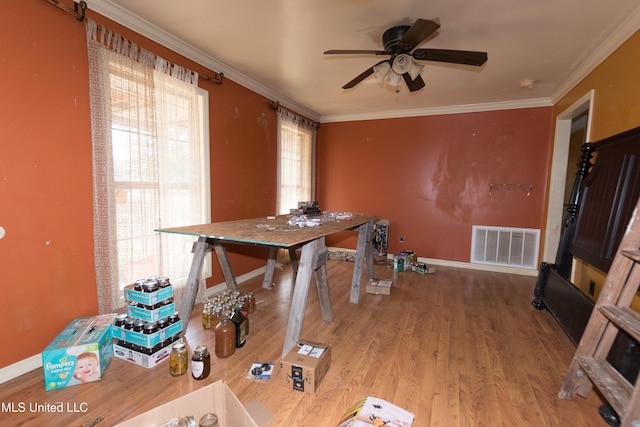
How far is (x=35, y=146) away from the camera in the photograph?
1760 mm

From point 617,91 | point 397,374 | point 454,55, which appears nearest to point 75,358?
point 397,374

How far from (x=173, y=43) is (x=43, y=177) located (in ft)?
5.04

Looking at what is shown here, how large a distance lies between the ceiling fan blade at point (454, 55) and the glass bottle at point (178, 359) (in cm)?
253

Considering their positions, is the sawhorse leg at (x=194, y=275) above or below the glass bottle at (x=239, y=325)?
above

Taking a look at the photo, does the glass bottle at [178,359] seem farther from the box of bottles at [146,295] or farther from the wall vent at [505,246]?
the wall vent at [505,246]

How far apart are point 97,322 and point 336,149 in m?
4.17

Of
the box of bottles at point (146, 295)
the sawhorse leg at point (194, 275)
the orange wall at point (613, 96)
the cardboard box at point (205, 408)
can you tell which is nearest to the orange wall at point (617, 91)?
the orange wall at point (613, 96)

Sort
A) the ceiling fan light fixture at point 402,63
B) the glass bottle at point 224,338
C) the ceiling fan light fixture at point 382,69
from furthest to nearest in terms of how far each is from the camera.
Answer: the ceiling fan light fixture at point 382,69 → the ceiling fan light fixture at point 402,63 → the glass bottle at point 224,338

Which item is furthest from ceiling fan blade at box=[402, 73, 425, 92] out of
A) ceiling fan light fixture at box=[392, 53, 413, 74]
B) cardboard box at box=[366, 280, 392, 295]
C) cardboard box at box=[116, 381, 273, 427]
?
cardboard box at box=[116, 381, 273, 427]

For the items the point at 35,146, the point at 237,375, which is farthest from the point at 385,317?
the point at 35,146

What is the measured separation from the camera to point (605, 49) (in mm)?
2447

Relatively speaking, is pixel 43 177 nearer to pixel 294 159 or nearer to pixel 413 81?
pixel 413 81

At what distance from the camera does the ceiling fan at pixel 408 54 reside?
1932 mm

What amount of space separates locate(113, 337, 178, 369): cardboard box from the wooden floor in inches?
1.7
